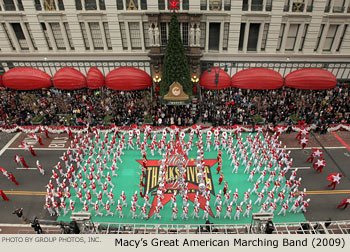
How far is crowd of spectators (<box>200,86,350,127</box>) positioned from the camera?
1058 inches

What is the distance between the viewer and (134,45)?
29.3 m

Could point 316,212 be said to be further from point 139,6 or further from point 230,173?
point 139,6

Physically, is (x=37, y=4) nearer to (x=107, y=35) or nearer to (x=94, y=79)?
(x=107, y=35)

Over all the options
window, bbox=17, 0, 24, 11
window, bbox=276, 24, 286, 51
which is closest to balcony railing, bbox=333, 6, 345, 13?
window, bbox=276, 24, 286, 51

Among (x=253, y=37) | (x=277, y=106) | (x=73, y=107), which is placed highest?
(x=253, y=37)

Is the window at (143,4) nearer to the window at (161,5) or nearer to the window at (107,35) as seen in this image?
the window at (161,5)

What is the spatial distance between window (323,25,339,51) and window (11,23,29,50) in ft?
112

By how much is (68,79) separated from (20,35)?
8.96 metres

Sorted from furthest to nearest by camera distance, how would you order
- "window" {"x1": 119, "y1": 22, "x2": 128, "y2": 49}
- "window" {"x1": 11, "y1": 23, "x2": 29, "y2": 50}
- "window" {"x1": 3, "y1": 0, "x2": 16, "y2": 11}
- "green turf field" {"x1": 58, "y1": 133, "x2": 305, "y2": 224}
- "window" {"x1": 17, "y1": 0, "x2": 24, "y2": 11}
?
"window" {"x1": 11, "y1": 23, "x2": 29, "y2": 50} → "window" {"x1": 119, "y1": 22, "x2": 128, "y2": 49} → "window" {"x1": 3, "y1": 0, "x2": 16, "y2": 11} → "window" {"x1": 17, "y1": 0, "x2": 24, "y2": 11} → "green turf field" {"x1": 58, "y1": 133, "x2": 305, "y2": 224}

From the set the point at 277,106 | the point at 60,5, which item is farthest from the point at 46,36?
the point at 277,106

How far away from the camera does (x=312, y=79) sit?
1021 inches

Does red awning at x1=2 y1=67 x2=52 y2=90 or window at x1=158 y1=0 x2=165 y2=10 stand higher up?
window at x1=158 y1=0 x2=165 y2=10

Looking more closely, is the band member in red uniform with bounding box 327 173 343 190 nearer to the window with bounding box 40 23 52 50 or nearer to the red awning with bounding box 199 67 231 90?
the red awning with bounding box 199 67 231 90

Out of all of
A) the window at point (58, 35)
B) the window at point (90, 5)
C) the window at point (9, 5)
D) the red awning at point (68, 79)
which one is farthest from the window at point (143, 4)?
the window at point (9, 5)
